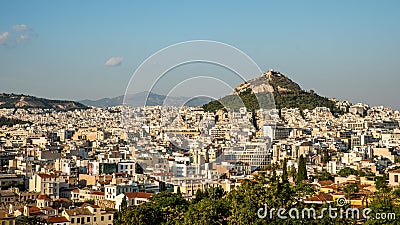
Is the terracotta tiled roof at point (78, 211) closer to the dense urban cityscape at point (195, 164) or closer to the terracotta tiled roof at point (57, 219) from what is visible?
the dense urban cityscape at point (195, 164)

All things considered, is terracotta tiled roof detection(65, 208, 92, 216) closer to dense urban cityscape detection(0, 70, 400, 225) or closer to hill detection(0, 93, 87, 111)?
dense urban cityscape detection(0, 70, 400, 225)

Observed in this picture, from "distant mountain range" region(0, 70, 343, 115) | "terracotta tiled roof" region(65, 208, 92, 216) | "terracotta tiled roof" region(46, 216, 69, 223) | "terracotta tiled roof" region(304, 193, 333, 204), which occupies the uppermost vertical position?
"distant mountain range" region(0, 70, 343, 115)

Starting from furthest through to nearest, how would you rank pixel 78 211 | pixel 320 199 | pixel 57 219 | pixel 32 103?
pixel 32 103 → pixel 78 211 → pixel 57 219 → pixel 320 199

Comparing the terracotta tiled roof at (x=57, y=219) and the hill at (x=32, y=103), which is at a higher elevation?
the hill at (x=32, y=103)

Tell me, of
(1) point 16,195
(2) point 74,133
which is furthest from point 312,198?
(2) point 74,133

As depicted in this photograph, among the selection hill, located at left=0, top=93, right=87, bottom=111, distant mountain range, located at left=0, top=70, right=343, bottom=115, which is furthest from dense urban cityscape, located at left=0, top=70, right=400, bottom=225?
hill, located at left=0, top=93, right=87, bottom=111

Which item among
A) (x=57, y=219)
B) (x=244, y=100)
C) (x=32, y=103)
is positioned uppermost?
(x=32, y=103)

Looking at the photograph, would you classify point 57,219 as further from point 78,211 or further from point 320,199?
point 320,199

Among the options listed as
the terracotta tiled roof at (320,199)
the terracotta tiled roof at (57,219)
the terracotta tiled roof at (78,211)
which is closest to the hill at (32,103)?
the terracotta tiled roof at (78,211)

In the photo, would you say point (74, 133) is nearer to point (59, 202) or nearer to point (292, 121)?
point (292, 121)

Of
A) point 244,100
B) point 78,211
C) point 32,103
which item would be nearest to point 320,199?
point 78,211
